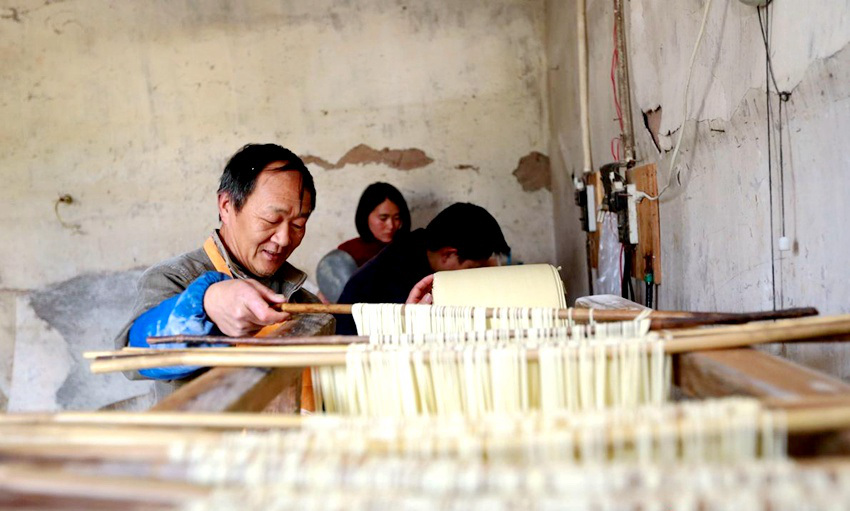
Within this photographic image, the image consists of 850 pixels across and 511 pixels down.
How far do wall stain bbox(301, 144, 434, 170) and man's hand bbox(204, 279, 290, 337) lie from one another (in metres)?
2.59

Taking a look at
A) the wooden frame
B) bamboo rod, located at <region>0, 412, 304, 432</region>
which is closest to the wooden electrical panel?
the wooden frame

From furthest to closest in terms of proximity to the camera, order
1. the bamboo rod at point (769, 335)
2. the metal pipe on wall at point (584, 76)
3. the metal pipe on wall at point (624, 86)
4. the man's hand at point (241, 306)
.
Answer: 1. the metal pipe on wall at point (584, 76)
2. the metal pipe on wall at point (624, 86)
3. the man's hand at point (241, 306)
4. the bamboo rod at point (769, 335)

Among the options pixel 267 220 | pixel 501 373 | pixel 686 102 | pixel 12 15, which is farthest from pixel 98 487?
pixel 12 15

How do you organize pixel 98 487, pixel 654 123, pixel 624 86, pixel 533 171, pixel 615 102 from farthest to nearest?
pixel 533 171 → pixel 615 102 → pixel 624 86 → pixel 654 123 → pixel 98 487

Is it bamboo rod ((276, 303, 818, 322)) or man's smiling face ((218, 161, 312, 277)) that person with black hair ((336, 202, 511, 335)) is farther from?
bamboo rod ((276, 303, 818, 322))

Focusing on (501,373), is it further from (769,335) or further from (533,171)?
(533,171)

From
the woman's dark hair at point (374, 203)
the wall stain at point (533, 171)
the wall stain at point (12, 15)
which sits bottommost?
the woman's dark hair at point (374, 203)

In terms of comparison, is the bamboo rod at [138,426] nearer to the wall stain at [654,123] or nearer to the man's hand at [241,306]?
the man's hand at [241,306]

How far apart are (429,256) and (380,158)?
A: 1.50 m

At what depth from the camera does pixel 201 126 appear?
12.4ft

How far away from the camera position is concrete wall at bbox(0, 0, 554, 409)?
3.67m

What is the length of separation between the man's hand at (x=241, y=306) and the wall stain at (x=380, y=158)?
2.59 m

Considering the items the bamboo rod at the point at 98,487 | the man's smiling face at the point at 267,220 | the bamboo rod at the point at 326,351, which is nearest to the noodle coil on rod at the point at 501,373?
the bamboo rod at the point at 326,351

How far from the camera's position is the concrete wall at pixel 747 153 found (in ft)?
3.08
